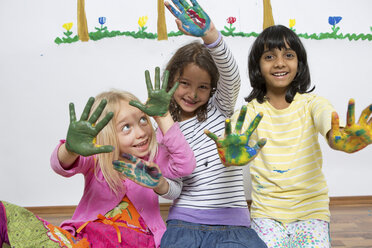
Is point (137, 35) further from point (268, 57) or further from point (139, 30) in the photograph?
point (268, 57)

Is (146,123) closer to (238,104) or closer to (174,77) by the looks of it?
(174,77)

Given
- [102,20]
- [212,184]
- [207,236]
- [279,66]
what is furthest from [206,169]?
[102,20]

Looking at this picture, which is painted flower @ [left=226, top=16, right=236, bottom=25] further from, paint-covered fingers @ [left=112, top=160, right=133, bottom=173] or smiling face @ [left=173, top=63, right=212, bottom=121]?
paint-covered fingers @ [left=112, top=160, right=133, bottom=173]

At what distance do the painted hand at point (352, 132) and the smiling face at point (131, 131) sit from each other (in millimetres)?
615

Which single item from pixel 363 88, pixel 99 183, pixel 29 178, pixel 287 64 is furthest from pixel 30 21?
pixel 363 88

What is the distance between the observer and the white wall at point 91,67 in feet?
6.27

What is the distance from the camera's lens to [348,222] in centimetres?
184

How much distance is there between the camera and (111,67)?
193cm

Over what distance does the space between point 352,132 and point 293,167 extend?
0.36m

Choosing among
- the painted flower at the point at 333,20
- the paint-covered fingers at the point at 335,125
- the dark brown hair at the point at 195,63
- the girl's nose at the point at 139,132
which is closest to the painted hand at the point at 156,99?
the girl's nose at the point at 139,132

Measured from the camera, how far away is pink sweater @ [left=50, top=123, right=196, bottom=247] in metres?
1.12

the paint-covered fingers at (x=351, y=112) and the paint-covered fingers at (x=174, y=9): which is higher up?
the paint-covered fingers at (x=174, y=9)

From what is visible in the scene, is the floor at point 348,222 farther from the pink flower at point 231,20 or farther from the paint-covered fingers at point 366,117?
the pink flower at point 231,20

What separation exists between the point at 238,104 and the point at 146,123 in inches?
31.5
